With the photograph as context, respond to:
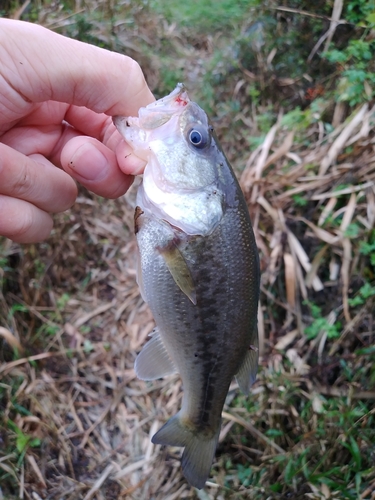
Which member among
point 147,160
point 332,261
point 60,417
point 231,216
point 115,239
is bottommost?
point 60,417

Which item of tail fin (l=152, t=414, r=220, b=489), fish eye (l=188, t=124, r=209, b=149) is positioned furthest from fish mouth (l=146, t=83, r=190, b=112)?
tail fin (l=152, t=414, r=220, b=489)

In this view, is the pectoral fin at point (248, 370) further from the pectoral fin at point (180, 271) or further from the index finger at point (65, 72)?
the index finger at point (65, 72)

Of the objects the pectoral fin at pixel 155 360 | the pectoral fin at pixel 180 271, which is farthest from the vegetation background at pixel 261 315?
the pectoral fin at pixel 180 271

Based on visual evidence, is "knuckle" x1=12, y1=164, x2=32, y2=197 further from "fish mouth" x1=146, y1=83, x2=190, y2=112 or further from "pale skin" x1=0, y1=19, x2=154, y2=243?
"fish mouth" x1=146, y1=83, x2=190, y2=112

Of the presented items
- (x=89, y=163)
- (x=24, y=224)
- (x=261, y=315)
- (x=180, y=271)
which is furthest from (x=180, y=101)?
(x=261, y=315)

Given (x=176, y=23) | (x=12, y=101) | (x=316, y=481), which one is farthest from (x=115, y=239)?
(x=176, y=23)

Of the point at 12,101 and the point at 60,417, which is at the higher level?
the point at 12,101

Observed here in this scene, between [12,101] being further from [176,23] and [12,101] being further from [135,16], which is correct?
[176,23]

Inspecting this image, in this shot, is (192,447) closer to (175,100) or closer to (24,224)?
(24,224)
